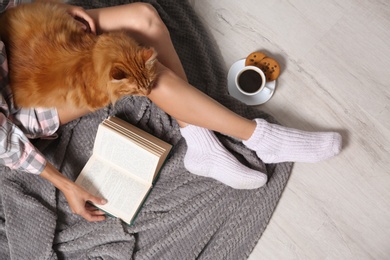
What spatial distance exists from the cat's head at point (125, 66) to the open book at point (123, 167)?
0.28 meters

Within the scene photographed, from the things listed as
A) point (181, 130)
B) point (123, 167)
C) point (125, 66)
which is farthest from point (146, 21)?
point (123, 167)

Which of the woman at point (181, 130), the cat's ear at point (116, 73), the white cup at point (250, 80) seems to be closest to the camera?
the cat's ear at point (116, 73)

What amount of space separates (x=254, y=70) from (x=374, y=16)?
1.65 feet

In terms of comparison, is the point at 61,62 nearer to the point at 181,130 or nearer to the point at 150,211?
the point at 181,130

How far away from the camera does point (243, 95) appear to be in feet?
4.25

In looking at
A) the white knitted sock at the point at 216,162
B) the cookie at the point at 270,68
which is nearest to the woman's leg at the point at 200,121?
the white knitted sock at the point at 216,162

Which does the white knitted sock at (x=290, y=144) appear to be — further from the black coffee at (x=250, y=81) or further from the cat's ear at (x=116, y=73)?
the cat's ear at (x=116, y=73)

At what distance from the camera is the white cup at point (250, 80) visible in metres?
1.25

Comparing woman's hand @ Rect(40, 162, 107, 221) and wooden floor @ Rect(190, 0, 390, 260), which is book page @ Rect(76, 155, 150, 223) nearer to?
woman's hand @ Rect(40, 162, 107, 221)

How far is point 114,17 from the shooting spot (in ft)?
3.38

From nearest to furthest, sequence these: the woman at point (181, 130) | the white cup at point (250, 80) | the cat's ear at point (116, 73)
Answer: the cat's ear at point (116, 73) → the woman at point (181, 130) → the white cup at point (250, 80)

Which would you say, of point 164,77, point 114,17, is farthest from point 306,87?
point 114,17

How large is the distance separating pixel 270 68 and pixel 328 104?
0.81 ft

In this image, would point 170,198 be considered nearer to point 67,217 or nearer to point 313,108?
point 67,217
